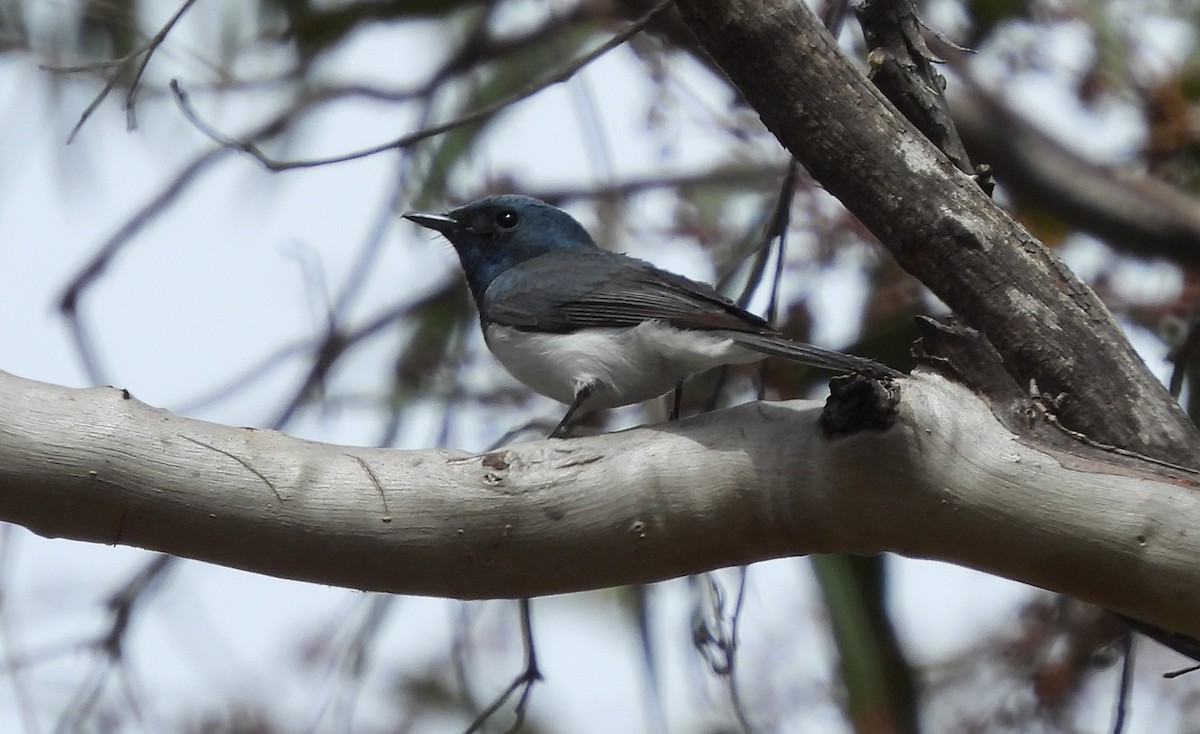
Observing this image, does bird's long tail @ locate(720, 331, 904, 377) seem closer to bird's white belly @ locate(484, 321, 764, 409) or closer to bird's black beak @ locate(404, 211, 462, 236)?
bird's white belly @ locate(484, 321, 764, 409)

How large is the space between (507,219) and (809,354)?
1919 mm

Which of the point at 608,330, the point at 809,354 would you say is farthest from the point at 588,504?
the point at 608,330

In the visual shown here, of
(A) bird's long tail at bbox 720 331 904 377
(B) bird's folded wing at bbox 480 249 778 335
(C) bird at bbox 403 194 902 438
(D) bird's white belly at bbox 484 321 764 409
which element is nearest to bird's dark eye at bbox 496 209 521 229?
(C) bird at bbox 403 194 902 438

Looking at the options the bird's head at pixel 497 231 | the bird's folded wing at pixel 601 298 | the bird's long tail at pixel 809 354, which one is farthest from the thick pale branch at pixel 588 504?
the bird's head at pixel 497 231

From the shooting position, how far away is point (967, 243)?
2684 millimetres

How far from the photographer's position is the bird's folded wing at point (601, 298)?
3.17 metres

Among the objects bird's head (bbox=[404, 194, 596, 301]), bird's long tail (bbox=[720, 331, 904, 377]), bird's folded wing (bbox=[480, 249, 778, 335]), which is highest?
bird's head (bbox=[404, 194, 596, 301])

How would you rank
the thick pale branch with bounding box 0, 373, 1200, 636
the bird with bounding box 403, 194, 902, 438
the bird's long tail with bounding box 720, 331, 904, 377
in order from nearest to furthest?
1. the thick pale branch with bounding box 0, 373, 1200, 636
2. the bird's long tail with bounding box 720, 331, 904, 377
3. the bird with bounding box 403, 194, 902, 438

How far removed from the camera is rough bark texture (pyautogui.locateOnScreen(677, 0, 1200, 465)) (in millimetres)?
2656

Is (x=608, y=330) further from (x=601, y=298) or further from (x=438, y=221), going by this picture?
(x=438, y=221)

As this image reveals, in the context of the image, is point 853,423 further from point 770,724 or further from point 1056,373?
point 770,724

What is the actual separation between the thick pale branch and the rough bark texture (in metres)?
0.36

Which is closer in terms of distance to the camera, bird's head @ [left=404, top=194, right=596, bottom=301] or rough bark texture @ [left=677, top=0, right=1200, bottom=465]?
rough bark texture @ [left=677, top=0, right=1200, bottom=465]

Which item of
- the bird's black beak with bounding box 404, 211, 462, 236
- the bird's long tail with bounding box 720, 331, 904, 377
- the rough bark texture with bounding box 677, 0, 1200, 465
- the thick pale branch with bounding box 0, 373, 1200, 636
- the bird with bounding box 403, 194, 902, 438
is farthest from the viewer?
the bird's black beak with bounding box 404, 211, 462, 236
